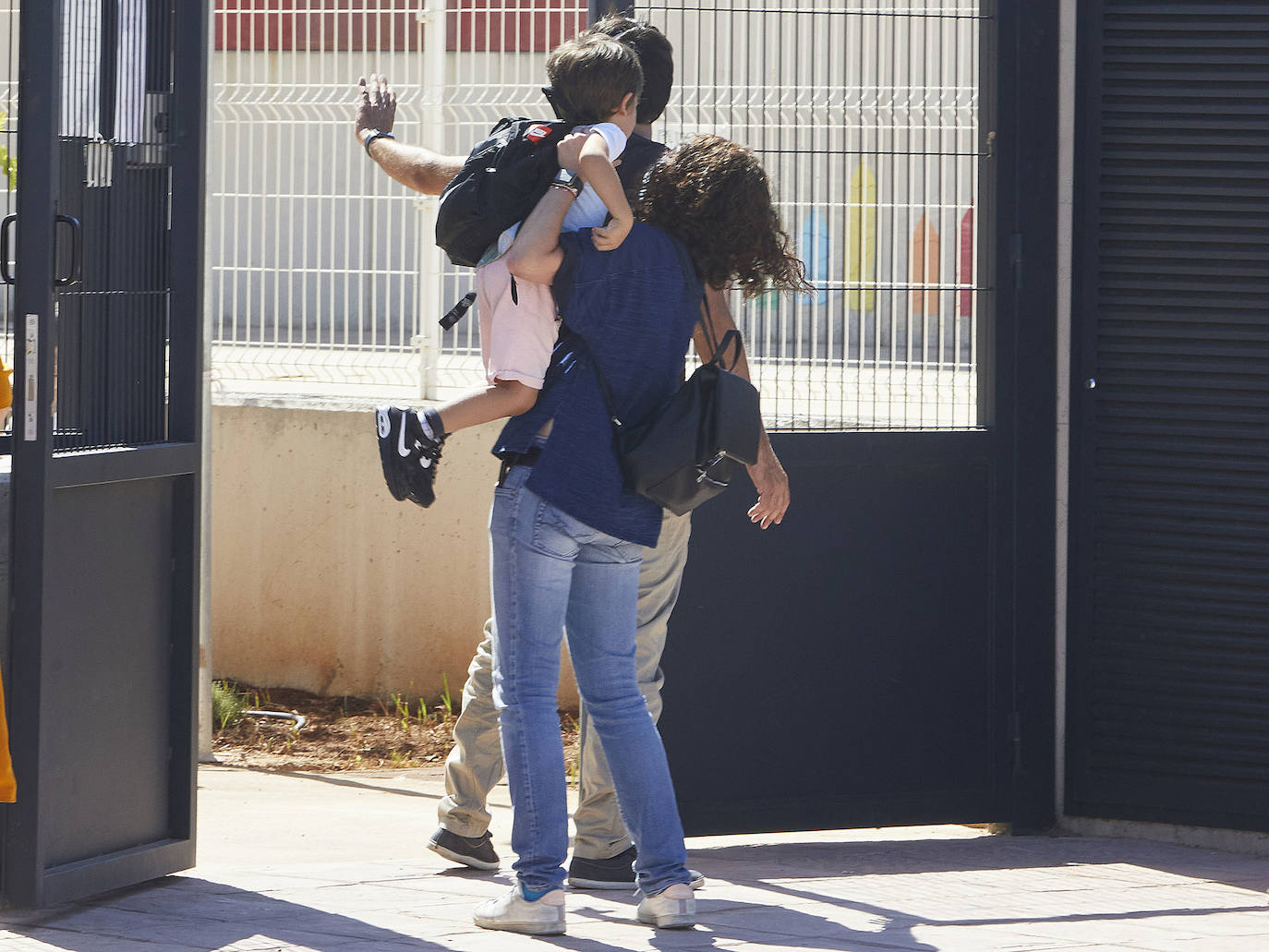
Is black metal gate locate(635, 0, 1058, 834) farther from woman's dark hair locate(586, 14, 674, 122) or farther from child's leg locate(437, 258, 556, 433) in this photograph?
child's leg locate(437, 258, 556, 433)

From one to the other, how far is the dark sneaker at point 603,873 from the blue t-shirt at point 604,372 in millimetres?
992

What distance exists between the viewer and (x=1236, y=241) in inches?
190

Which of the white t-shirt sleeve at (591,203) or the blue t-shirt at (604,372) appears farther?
the white t-shirt sleeve at (591,203)

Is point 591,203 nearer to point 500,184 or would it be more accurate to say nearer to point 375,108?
point 500,184

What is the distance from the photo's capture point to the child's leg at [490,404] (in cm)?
373

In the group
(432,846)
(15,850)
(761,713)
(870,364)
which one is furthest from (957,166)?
(15,850)

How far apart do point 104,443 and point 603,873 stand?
5.12 ft

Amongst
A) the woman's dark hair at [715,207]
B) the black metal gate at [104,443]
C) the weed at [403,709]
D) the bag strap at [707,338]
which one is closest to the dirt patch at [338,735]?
the weed at [403,709]

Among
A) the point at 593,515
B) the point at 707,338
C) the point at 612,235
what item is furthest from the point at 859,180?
the point at 593,515

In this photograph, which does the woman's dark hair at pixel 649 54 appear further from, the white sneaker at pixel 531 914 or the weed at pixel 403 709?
the weed at pixel 403 709

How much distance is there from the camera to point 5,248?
3.77m

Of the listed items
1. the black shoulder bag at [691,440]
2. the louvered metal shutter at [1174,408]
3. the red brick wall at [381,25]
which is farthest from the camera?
the red brick wall at [381,25]

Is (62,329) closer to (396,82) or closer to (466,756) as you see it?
(466,756)

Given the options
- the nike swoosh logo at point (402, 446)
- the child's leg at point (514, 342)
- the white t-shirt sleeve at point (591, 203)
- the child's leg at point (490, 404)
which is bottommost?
the nike swoosh logo at point (402, 446)
